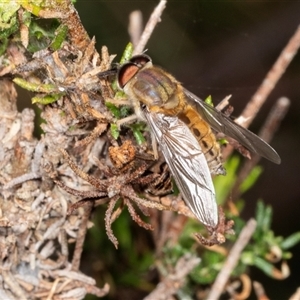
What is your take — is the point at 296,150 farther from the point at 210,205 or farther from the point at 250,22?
the point at 210,205

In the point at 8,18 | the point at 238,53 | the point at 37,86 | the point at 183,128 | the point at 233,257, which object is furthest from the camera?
the point at 238,53

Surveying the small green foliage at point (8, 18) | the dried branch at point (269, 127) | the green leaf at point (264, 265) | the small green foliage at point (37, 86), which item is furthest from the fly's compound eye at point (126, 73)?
the green leaf at point (264, 265)

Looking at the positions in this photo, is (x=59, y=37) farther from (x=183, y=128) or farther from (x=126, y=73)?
(x=183, y=128)

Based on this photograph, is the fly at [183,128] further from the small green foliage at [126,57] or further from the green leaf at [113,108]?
the green leaf at [113,108]

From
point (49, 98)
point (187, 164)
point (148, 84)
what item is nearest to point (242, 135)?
point (187, 164)

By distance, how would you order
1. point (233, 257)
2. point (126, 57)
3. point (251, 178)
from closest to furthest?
point (126, 57)
point (233, 257)
point (251, 178)

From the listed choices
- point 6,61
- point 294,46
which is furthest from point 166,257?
point 6,61

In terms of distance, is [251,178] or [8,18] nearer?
Result: [8,18]
